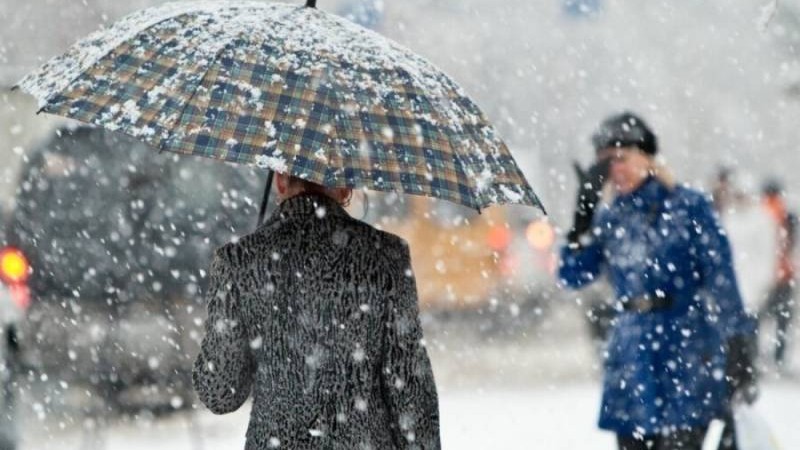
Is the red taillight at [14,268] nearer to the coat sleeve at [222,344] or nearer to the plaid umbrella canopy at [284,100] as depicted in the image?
the plaid umbrella canopy at [284,100]

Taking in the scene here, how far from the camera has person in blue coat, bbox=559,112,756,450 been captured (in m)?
4.58

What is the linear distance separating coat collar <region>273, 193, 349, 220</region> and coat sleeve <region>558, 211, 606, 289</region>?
7.16 ft

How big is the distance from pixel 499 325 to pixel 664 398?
9.02 meters

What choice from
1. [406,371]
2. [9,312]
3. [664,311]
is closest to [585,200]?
[664,311]

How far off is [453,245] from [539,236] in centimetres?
229

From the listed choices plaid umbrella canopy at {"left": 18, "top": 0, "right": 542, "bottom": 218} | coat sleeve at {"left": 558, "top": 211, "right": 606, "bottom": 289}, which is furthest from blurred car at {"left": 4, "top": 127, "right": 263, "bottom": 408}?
plaid umbrella canopy at {"left": 18, "top": 0, "right": 542, "bottom": 218}

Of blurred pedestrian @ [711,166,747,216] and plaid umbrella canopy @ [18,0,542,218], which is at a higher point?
plaid umbrella canopy @ [18,0,542,218]

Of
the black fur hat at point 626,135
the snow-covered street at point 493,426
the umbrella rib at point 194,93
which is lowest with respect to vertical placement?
the snow-covered street at point 493,426

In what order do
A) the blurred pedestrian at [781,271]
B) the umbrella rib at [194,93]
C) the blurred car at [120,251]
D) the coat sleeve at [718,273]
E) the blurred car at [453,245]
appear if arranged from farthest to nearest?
1. the blurred car at [453,245]
2. the blurred pedestrian at [781,271]
3. the blurred car at [120,251]
4. the coat sleeve at [718,273]
5. the umbrella rib at [194,93]

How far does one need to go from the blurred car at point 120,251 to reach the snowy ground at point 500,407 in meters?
0.31

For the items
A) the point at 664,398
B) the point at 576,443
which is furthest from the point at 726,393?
the point at 576,443

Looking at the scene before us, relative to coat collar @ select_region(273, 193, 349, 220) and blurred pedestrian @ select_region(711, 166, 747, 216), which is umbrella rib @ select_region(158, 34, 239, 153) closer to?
coat collar @ select_region(273, 193, 349, 220)

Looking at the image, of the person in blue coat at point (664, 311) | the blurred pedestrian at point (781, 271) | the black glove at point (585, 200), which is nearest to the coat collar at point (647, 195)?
the person in blue coat at point (664, 311)

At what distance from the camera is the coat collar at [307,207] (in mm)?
2922
